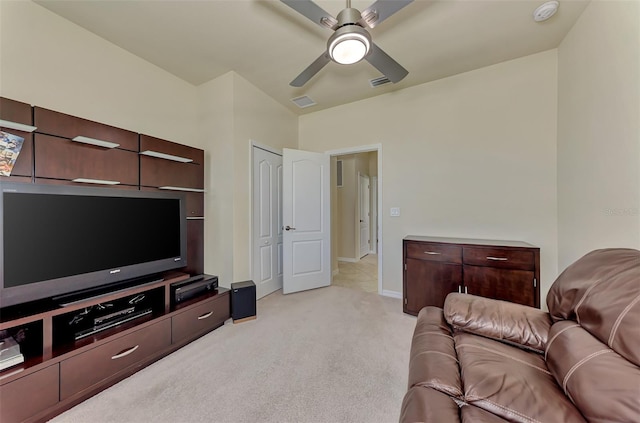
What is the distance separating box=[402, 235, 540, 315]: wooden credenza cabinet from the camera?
7.26ft

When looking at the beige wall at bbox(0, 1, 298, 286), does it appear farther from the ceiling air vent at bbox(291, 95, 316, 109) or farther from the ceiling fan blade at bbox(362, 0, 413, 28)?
the ceiling fan blade at bbox(362, 0, 413, 28)

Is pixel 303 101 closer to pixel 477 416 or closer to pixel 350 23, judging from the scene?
pixel 350 23

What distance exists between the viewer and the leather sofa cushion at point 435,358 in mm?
964

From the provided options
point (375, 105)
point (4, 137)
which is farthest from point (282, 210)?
point (4, 137)

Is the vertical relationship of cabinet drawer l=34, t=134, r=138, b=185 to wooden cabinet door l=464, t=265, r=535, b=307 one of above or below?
above

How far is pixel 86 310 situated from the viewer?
1.75m

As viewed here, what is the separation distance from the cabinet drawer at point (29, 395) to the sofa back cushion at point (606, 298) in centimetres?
265

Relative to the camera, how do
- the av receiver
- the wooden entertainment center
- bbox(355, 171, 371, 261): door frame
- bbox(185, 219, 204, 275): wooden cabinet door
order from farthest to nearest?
bbox(355, 171, 371, 261): door frame < bbox(185, 219, 204, 275): wooden cabinet door < the av receiver < the wooden entertainment center

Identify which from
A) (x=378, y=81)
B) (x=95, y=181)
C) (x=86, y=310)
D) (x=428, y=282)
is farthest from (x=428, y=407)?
(x=378, y=81)

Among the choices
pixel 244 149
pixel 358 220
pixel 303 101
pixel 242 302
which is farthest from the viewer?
pixel 358 220

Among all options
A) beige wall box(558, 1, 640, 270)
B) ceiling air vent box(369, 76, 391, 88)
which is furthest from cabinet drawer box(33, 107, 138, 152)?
beige wall box(558, 1, 640, 270)

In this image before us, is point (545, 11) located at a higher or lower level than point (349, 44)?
higher

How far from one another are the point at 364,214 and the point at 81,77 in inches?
215

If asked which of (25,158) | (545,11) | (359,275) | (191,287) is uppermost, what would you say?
(545,11)
